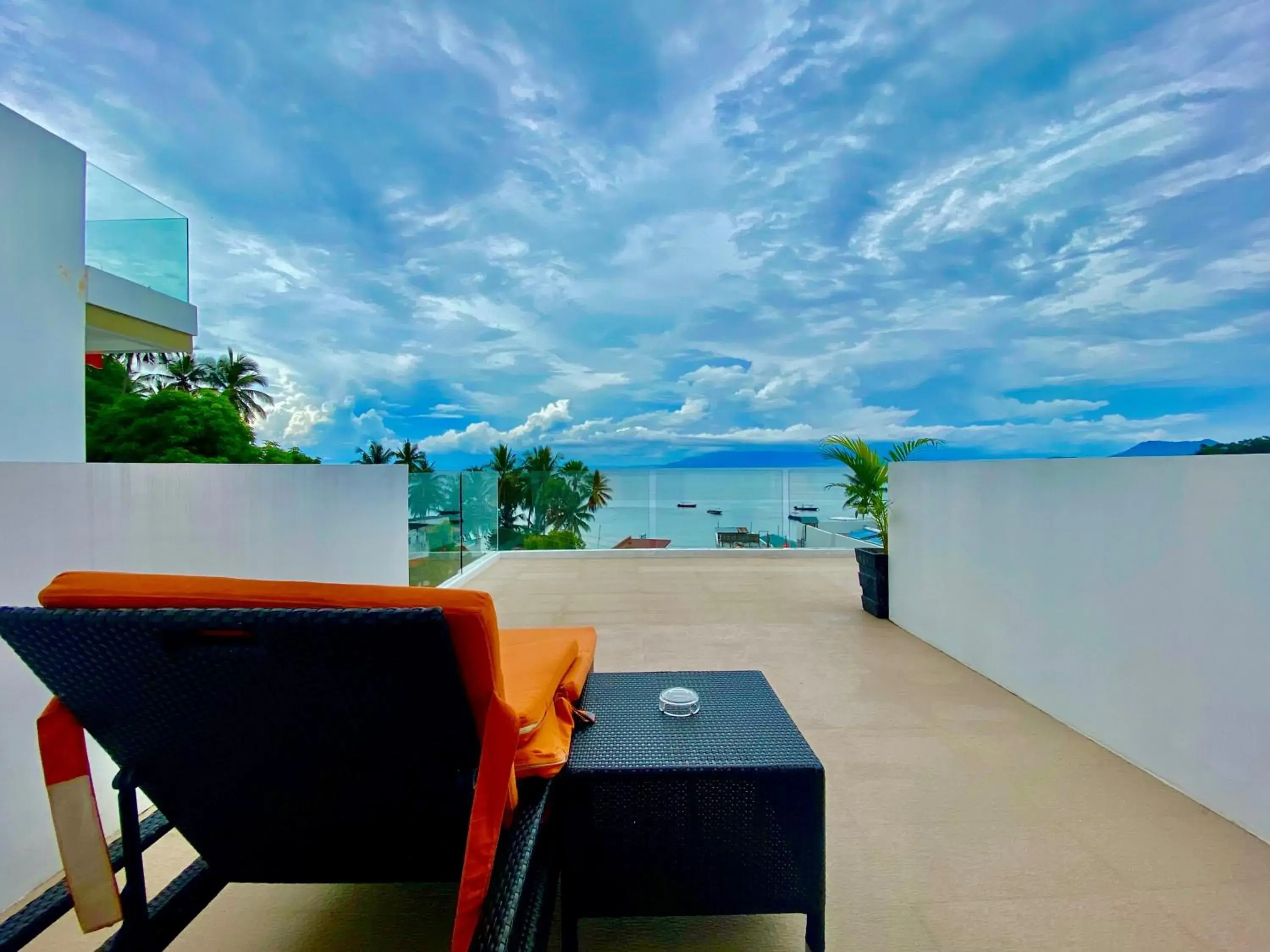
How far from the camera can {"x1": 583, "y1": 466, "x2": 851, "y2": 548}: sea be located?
Result: 345 inches

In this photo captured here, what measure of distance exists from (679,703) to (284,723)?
1038 millimetres

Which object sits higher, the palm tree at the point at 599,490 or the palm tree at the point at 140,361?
the palm tree at the point at 140,361

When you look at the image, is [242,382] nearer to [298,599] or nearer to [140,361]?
[140,361]

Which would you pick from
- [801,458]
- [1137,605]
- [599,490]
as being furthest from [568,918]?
[599,490]

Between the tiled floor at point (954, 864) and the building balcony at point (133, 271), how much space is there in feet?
17.7

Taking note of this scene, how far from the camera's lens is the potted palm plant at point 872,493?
194 inches

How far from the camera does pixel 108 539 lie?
202cm

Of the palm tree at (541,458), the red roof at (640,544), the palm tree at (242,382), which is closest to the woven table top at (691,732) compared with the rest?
the red roof at (640,544)

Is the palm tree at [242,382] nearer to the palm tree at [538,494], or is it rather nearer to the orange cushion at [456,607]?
the palm tree at [538,494]

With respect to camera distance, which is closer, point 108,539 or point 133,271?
point 108,539

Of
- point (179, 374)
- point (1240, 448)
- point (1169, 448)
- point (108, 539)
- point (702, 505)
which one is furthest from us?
point (179, 374)

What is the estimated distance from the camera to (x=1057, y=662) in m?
2.95

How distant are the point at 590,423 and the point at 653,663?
17.2 m

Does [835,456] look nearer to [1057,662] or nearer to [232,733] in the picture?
[1057,662]
